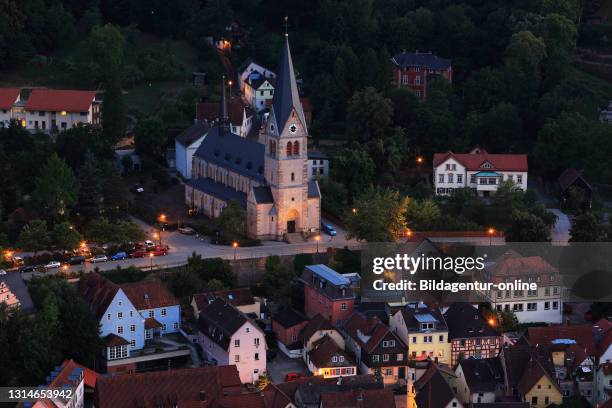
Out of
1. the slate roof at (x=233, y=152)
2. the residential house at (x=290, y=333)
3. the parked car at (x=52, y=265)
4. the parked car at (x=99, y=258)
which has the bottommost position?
the residential house at (x=290, y=333)

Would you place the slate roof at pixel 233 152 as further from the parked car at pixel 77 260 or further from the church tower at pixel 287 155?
the parked car at pixel 77 260

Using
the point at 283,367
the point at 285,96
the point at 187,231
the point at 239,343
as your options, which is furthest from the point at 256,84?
the point at 239,343

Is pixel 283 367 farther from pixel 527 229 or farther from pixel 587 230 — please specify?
pixel 587 230

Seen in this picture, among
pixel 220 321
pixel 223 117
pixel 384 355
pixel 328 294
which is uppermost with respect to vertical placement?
pixel 223 117

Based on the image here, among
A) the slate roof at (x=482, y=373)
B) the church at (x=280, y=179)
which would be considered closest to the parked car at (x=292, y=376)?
the slate roof at (x=482, y=373)

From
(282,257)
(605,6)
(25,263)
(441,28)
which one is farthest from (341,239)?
(605,6)

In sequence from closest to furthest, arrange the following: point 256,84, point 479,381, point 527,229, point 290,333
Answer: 1. point 479,381
2. point 290,333
3. point 527,229
4. point 256,84

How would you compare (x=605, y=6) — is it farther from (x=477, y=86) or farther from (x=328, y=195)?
(x=328, y=195)
